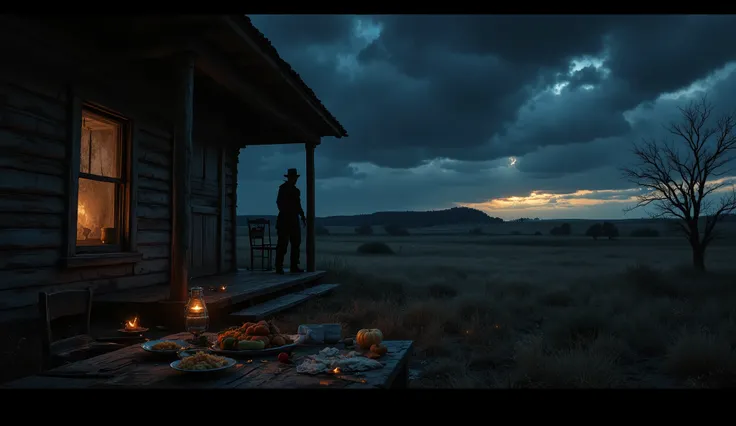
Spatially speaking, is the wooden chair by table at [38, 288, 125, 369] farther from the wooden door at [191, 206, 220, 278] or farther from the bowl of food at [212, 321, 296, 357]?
the wooden door at [191, 206, 220, 278]

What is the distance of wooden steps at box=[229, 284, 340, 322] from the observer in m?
7.03

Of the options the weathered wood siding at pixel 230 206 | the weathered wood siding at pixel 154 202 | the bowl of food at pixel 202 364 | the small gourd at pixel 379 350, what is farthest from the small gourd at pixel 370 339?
the weathered wood siding at pixel 230 206

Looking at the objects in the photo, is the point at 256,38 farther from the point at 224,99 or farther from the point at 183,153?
the point at 224,99

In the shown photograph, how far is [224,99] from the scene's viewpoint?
10.2 metres

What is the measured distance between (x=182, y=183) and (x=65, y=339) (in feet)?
8.61

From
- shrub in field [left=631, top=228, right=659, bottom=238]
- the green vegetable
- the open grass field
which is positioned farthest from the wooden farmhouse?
shrub in field [left=631, top=228, right=659, bottom=238]

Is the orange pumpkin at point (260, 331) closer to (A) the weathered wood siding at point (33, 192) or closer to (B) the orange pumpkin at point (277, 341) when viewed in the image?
(B) the orange pumpkin at point (277, 341)

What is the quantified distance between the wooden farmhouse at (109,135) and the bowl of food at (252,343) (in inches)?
117

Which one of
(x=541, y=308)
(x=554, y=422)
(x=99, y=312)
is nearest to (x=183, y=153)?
(x=99, y=312)

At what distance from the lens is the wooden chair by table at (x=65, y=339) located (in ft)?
12.4

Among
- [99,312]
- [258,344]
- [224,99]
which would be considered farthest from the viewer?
[224,99]

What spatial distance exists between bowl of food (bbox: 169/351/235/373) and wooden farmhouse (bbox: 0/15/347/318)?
3617mm

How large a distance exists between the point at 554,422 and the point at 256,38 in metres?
6.31

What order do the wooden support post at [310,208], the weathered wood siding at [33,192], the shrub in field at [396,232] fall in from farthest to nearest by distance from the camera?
the shrub in field at [396,232]
the wooden support post at [310,208]
the weathered wood siding at [33,192]
